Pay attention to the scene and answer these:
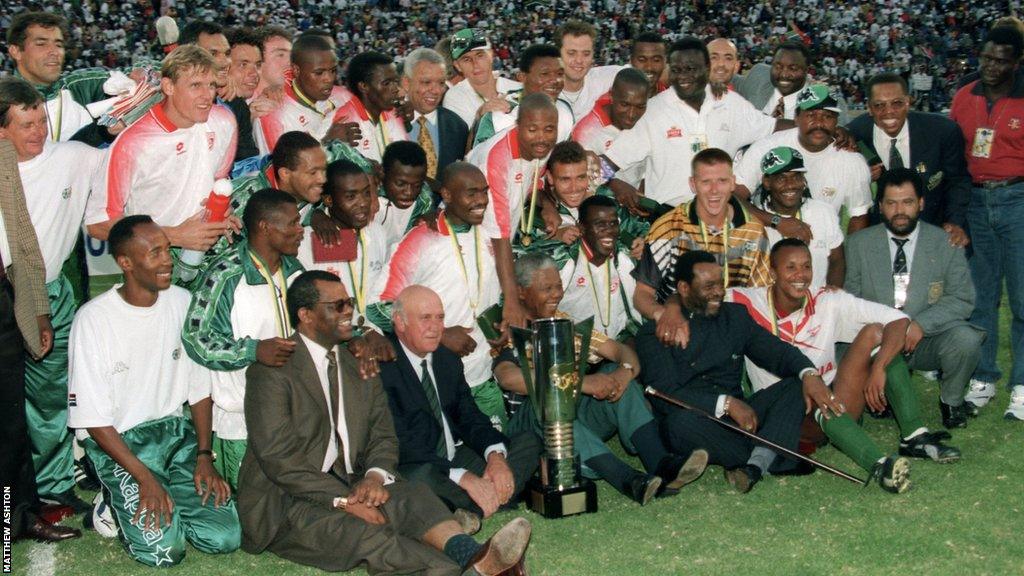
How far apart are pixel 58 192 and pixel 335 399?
2.22m

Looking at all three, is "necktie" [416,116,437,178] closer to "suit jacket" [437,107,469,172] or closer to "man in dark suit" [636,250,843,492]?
"suit jacket" [437,107,469,172]

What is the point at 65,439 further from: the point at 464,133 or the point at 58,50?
the point at 464,133

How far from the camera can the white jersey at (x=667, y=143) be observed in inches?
344

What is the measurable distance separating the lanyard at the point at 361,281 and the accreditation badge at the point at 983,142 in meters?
4.65

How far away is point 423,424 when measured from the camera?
6.50 metres

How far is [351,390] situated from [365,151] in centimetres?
259

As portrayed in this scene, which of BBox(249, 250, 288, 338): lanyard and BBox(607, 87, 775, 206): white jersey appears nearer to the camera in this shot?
BBox(249, 250, 288, 338): lanyard

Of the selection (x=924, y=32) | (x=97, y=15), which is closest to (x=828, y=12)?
(x=924, y=32)

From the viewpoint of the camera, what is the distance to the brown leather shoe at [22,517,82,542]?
245 inches

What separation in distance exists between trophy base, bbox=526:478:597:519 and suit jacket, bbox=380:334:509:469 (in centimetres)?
38

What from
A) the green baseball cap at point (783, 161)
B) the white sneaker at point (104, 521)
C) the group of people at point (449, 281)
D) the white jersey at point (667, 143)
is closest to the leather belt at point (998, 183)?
the group of people at point (449, 281)

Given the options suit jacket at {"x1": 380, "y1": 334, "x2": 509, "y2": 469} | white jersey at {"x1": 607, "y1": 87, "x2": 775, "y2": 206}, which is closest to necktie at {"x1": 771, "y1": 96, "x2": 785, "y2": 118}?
white jersey at {"x1": 607, "y1": 87, "x2": 775, "y2": 206}

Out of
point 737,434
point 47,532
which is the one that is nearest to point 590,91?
point 737,434

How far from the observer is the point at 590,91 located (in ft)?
31.7
